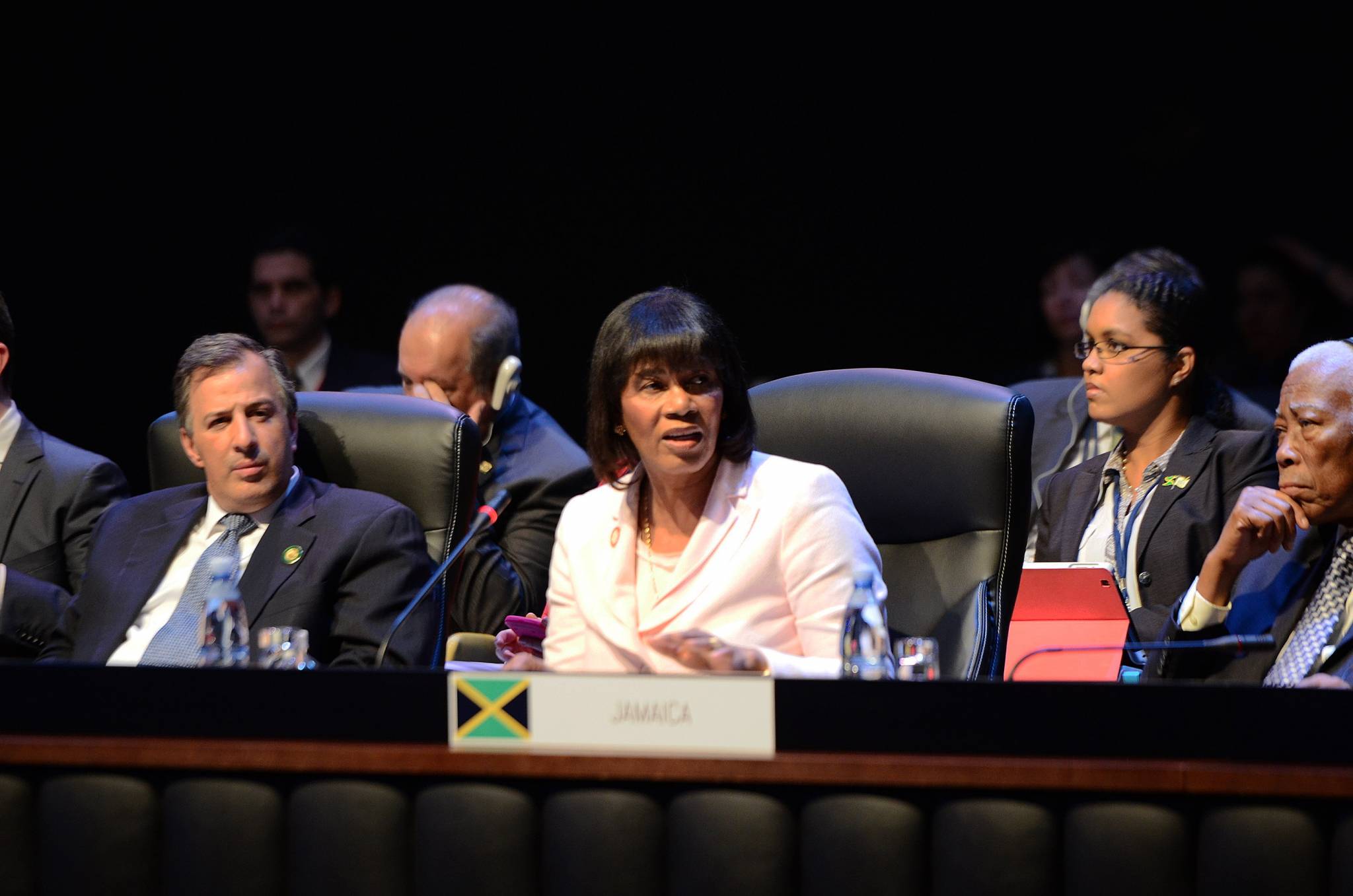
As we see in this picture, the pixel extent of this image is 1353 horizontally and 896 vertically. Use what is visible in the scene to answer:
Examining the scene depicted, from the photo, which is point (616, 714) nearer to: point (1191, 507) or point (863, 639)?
point (863, 639)

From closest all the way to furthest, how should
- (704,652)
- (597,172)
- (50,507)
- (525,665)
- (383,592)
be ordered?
(704,652) → (525,665) → (383,592) → (50,507) → (597,172)

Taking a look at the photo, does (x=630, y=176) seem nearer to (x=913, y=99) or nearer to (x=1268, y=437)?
(x=913, y=99)

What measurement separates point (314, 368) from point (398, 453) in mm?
1631

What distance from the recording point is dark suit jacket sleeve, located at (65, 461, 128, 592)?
310 centimetres

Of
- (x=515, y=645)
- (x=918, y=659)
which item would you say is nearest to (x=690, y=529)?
(x=515, y=645)

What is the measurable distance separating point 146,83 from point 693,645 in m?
3.61

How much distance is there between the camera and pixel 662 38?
185 inches

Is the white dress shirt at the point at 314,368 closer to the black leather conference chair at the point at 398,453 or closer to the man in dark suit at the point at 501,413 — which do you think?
the man in dark suit at the point at 501,413

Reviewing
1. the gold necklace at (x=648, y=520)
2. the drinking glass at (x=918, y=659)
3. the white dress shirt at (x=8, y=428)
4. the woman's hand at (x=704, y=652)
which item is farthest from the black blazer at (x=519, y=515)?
the drinking glass at (x=918, y=659)

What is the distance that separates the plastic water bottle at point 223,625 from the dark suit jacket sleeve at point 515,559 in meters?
1.07

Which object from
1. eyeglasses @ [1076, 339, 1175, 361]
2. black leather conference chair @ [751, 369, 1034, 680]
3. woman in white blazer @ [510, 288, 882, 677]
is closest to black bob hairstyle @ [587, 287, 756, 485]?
woman in white blazer @ [510, 288, 882, 677]

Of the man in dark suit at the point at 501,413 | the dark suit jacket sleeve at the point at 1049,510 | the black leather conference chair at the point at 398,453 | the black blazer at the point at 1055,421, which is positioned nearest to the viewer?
the black leather conference chair at the point at 398,453

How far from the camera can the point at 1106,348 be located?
3.19 meters

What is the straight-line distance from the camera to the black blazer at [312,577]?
2.60 meters
